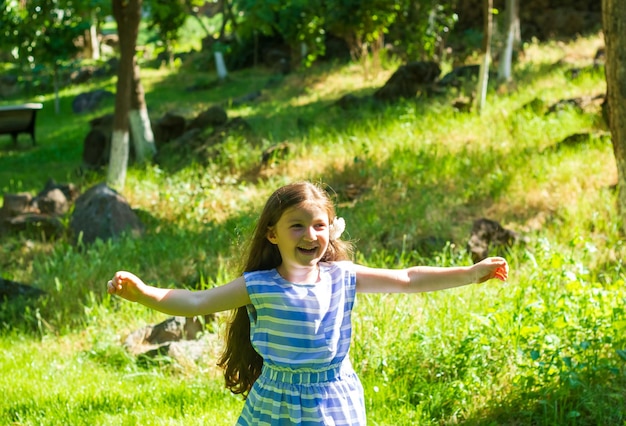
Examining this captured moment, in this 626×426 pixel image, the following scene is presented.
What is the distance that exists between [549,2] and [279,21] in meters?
6.35

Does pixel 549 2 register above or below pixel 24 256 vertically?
above

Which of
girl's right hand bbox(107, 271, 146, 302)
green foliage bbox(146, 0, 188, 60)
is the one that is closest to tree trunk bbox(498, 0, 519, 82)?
green foliage bbox(146, 0, 188, 60)

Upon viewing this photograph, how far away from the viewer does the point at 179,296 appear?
3.10 m

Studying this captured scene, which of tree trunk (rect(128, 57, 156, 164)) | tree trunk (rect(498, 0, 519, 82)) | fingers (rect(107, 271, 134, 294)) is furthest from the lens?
tree trunk (rect(498, 0, 519, 82))

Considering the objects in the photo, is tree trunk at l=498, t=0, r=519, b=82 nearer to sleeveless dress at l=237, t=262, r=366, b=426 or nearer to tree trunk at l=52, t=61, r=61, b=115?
sleeveless dress at l=237, t=262, r=366, b=426

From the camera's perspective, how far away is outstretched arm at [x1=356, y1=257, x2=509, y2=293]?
3.20 m

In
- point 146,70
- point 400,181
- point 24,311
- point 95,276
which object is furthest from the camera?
point 146,70

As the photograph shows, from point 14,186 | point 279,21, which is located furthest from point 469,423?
point 279,21

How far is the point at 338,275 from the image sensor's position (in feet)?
10.7

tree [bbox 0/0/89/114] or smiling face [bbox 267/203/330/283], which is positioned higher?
tree [bbox 0/0/89/114]

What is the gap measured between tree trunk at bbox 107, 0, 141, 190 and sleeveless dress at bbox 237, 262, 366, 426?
7.99 meters

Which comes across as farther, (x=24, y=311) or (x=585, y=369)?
(x=24, y=311)

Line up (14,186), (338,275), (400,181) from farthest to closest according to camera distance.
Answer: (14,186) → (400,181) → (338,275)

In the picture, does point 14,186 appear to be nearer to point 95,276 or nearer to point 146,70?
point 95,276
